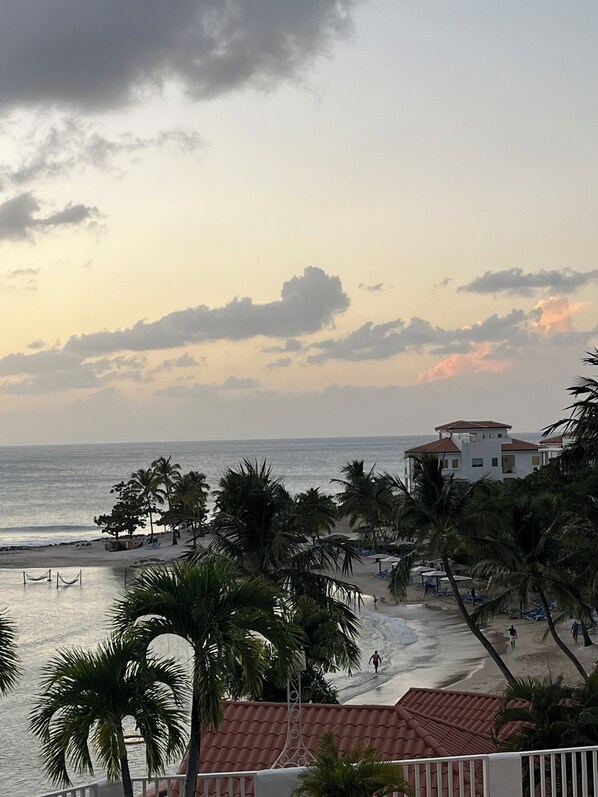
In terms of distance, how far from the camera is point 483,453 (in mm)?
75688

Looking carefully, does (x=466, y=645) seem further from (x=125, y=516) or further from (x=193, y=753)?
(x=125, y=516)

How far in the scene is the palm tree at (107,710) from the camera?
7.00 meters

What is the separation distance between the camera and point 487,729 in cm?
1462

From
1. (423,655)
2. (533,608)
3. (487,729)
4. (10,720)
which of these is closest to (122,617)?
(487,729)

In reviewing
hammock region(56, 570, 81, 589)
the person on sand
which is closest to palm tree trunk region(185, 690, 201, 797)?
the person on sand

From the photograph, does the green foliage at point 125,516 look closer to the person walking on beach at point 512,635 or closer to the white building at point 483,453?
the white building at point 483,453

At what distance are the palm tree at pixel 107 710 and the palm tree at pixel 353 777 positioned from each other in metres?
1.08

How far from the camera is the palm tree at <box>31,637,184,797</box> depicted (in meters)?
7.00

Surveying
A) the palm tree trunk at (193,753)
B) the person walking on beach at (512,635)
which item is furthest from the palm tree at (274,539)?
A: the person walking on beach at (512,635)

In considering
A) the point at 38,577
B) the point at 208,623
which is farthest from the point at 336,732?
the point at 38,577

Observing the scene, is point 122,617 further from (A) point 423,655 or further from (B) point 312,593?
(A) point 423,655

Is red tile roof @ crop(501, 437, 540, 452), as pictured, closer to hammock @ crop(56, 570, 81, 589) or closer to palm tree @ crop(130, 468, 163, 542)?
hammock @ crop(56, 570, 81, 589)

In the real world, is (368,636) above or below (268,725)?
below

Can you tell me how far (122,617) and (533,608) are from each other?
42.3 m
